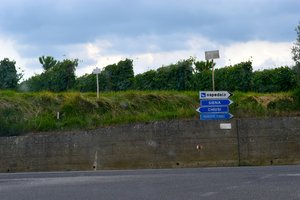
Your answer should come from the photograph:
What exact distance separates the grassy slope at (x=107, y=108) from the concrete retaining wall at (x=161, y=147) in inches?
62.6

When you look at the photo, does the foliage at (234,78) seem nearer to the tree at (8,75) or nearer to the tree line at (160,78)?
the tree line at (160,78)

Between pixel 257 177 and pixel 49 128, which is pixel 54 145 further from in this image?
pixel 257 177

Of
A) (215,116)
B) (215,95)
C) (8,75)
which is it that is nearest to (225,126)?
(215,116)

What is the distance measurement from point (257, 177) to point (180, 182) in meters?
2.73

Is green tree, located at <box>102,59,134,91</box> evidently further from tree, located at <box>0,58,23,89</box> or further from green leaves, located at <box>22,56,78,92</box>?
tree, located at <box>0,58,23,89</box>

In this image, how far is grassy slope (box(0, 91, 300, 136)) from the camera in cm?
2981

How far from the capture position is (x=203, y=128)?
28047 mm

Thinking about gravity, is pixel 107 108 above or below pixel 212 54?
below

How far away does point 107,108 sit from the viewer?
3192cm

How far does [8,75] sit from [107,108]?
1111 cm

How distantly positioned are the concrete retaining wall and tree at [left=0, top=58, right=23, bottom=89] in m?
11.9

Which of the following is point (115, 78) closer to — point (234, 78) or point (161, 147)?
point (234, 78)

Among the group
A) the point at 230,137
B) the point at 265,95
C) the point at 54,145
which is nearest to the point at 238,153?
the point at 230,137

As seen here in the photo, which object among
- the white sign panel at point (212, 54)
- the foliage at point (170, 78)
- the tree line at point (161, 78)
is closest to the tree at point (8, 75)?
the tree line at point (161, 78)
